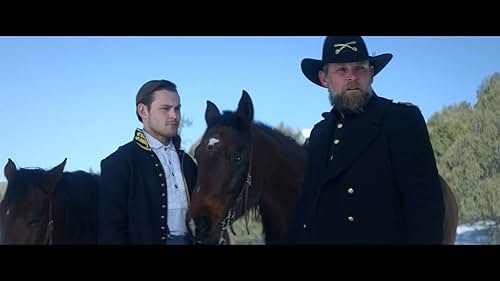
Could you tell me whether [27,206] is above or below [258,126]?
below

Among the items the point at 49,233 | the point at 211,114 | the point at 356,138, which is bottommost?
the point at 49,233

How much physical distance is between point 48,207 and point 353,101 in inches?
57.7

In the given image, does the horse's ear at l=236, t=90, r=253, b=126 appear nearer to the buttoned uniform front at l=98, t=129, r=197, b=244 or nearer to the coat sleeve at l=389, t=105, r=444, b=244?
the buttoned uniform front at l=98, t=129, r=197, b=244

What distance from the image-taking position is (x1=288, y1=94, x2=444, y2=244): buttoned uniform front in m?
2.40

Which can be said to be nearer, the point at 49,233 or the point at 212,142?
the point at 212,142

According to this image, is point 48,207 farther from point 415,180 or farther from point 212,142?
point 415,180

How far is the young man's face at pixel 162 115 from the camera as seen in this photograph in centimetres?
259

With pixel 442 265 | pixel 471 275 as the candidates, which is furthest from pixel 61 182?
pixel 471 275

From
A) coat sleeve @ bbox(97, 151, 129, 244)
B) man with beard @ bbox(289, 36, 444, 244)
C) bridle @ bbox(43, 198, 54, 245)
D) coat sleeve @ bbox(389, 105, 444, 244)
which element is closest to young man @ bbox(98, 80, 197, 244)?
coat sleeve @ bbox(97, 151, 129, 244)

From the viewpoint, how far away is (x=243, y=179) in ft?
8.16

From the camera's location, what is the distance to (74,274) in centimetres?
270

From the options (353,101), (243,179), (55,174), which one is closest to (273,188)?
(243,179)
